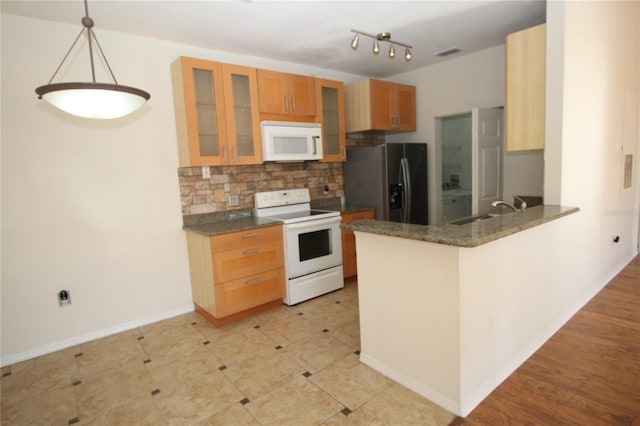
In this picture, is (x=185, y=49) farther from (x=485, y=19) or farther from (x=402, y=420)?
(x=402, y=420)

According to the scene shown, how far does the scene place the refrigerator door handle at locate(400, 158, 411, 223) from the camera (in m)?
4.22

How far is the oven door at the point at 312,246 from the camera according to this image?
3.46 m

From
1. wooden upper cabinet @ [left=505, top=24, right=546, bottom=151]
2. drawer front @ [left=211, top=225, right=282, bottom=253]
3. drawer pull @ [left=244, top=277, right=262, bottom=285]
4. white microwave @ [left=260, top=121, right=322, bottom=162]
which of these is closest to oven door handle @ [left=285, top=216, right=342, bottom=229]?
drawer front @ [left=211, top=225, right=282, bottom=253]

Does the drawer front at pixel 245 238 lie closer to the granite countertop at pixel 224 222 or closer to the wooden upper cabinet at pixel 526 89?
the granite countertop at pixel 224 222

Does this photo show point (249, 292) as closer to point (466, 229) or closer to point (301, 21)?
point (466, 229)

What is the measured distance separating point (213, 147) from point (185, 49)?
3.27 feet

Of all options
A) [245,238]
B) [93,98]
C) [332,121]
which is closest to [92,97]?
[93,98]

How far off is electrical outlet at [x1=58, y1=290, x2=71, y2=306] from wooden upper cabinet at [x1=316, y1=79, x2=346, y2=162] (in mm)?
→ 2741

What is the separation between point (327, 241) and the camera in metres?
3.77

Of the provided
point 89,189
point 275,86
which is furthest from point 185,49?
point 89,189

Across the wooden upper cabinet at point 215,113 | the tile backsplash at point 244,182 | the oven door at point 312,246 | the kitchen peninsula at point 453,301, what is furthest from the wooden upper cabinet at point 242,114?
the kitchen peninsula at point 453,301

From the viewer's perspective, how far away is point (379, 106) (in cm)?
432

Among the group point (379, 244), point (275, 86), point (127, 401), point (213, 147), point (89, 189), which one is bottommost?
point (127, 401)

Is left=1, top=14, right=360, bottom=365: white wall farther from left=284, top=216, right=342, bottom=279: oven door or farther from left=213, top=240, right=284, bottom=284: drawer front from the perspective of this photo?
left=284, top=216, right=342, bottom=279: oven door
